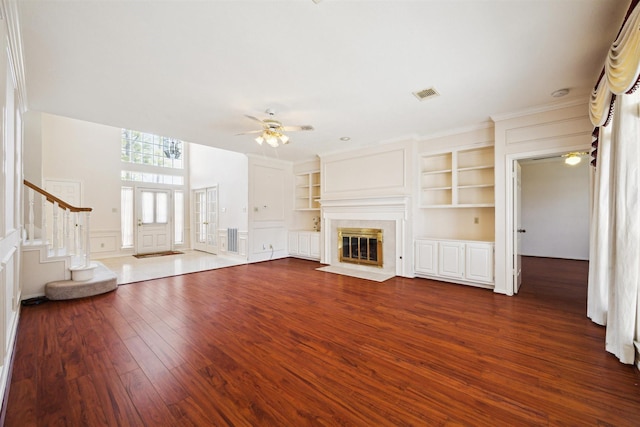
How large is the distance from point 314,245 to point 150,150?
241 inches

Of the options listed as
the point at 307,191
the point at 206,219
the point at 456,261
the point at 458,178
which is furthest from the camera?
the point at 206,219

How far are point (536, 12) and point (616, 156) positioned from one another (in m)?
1.41

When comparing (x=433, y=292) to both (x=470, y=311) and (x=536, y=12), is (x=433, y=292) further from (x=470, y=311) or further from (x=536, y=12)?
(x=536, y=12)

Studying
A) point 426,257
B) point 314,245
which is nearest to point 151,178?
point 314,245

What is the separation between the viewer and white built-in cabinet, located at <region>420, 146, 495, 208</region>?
184 inches

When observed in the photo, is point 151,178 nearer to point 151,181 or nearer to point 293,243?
point 151,181

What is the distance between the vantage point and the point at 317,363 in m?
2.12

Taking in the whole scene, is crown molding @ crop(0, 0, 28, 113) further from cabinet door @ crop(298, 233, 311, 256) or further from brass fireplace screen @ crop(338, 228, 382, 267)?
cabinet door @ crop(298, 233, 311, 256)

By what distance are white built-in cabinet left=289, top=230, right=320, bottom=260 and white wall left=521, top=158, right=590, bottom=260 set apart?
596 centimetres

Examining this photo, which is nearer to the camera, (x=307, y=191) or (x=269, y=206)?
(x=269, y=206)

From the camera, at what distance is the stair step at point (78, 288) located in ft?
11.8

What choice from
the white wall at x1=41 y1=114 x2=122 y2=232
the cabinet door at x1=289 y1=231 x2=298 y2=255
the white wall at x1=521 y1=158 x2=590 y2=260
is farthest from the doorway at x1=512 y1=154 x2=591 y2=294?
the white wall at x1=41 y1=114 x2=122 y2=232

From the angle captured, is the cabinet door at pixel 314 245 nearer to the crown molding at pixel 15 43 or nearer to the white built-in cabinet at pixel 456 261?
the white built-in cabinet at pixel 456 261

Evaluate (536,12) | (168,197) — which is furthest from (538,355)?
(168,197)
